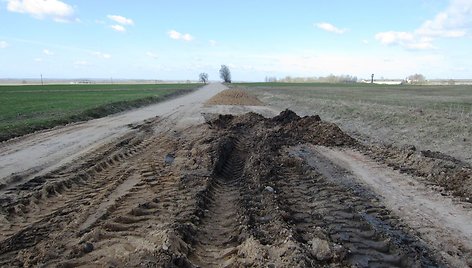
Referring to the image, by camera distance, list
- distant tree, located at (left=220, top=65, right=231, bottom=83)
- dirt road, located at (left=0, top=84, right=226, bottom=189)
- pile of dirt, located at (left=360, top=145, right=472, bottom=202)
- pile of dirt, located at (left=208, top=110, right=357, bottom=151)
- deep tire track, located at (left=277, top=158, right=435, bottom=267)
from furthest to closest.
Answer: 1. distant tree, located at (left=220, top=65, right=231, bottom=83)
2. pile of dirt, located at (left=208, top=110, right=357, bottom=151)
3. dirt road, located at (left=0, top=84, right=226, bottom=189)
4. pile of dirt, located at (left=360, top=145, right=472, bottom=202)
5. deep tire track, located at (left=277, top=158, right=435, bottom=267)

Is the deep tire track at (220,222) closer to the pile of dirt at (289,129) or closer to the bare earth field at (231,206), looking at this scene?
the bare earth field at (231,206)

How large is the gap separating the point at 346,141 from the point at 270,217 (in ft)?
26.3

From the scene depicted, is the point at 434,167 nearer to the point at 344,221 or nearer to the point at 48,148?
the point at 344,221

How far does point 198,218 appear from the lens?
19.7 ft

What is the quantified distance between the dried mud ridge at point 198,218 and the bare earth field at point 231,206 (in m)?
0.02

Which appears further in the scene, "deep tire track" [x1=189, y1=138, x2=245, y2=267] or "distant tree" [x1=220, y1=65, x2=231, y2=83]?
"distant tree" [x1=220, y1=65, x2=231, y2=83]

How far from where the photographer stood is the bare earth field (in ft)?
15.9

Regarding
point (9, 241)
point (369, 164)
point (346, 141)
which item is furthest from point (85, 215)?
point (346, 141)

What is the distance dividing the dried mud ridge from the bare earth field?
0.02 meters

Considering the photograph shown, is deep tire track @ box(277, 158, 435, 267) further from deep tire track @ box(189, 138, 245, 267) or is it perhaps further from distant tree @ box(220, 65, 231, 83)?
distant tree @ box(220, 65, 231, 83)

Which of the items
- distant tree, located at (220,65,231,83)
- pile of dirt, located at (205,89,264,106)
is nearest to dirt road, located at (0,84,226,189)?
pile of dirt, located at (205,89,264,106)

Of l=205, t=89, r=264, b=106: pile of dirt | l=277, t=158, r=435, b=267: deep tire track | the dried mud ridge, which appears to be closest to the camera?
the dried mud ridge

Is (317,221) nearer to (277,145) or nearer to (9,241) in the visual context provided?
(9,241)

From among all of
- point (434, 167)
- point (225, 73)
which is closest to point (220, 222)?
point (434, 167)
